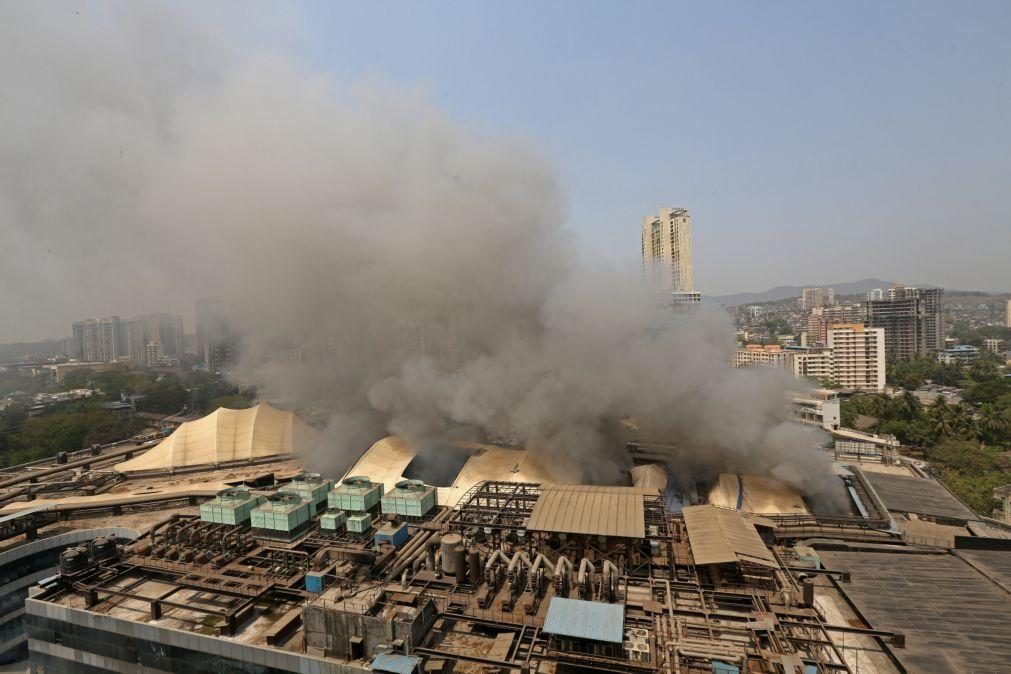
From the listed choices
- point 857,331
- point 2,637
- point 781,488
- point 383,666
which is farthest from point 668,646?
point 857,331

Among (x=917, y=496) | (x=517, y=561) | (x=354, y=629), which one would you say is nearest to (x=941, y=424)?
(x=917, y=496)

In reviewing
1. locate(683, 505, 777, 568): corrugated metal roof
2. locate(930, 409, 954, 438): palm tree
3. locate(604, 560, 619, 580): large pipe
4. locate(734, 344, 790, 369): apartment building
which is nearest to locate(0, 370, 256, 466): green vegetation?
locate(604, 560, 619, 580): large pipe

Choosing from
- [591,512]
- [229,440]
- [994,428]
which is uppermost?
[591,512]

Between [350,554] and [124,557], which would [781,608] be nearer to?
[350,554]

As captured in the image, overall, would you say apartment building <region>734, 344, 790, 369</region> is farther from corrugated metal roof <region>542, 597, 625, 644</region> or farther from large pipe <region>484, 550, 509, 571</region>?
corrugated metal roof <region>542, 597, 625, 644</region>

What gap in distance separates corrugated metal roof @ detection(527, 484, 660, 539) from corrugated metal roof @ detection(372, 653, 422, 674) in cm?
580

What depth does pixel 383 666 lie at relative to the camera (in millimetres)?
11078

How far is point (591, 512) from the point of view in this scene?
17078mm

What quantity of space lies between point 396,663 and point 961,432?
52740 mm

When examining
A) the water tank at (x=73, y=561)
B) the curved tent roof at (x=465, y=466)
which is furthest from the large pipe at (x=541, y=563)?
the water tank at (x=73, y=561)

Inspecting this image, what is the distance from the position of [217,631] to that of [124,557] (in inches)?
281

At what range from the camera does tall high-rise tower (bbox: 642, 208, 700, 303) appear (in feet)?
266

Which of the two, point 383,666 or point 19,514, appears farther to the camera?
point 19,514

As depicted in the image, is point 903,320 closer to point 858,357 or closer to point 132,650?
point 858,357
